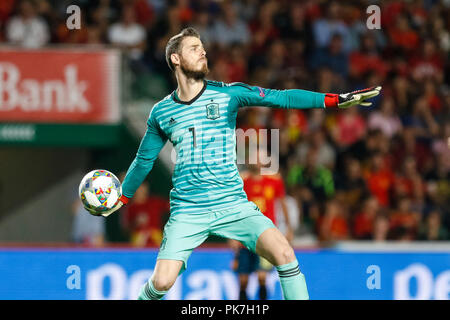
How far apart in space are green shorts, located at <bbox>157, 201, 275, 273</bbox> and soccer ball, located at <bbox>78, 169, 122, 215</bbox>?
0.47 m

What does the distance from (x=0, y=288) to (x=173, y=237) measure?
4.55 metres

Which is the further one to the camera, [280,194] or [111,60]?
[111,60]

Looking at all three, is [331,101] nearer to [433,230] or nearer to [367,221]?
[367,221]

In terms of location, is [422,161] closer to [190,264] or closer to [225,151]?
[190,264]

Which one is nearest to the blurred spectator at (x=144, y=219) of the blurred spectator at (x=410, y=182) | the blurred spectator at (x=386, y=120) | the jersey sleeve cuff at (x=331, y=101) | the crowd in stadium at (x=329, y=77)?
the crowd in stadium at (x=329, y=77)

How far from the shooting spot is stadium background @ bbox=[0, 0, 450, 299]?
10.1 meters

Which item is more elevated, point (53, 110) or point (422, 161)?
point (53, 110)

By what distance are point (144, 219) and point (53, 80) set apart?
2271 mm

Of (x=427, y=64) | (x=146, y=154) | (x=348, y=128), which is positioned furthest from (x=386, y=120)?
(x=146, y=154)

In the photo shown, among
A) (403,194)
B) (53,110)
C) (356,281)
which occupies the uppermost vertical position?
(53,110)

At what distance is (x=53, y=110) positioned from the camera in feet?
39.3

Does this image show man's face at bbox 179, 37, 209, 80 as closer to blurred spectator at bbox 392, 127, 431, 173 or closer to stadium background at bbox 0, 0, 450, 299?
stadium background at bbox 0, 0, 450, 299

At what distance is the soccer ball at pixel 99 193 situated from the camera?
6172 mm
